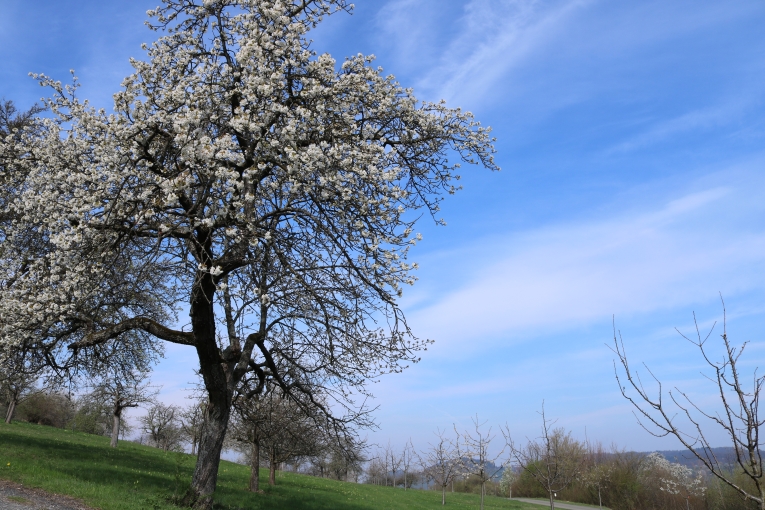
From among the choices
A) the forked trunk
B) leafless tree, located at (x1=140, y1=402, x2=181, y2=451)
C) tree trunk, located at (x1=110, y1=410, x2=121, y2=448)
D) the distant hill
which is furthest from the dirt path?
leafless tree, located at (x1=140, y1=402, x2=181, y2=451)

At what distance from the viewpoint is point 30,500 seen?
9.27 meters

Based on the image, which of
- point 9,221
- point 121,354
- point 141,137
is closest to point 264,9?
point 141,137

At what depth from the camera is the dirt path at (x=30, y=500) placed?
28.7 ft

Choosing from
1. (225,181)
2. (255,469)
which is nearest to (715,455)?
Result: (225,181)

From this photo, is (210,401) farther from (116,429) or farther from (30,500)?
(116,429)

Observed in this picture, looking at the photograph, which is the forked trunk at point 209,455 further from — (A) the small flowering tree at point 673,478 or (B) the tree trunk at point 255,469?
(A) the small flowering tree at point 673,478

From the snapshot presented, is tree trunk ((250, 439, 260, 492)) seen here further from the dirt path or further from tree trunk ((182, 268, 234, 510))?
the dirt path

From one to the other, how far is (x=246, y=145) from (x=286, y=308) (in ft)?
11.5

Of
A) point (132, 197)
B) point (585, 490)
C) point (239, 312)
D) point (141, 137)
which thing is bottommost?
point (585, 490)

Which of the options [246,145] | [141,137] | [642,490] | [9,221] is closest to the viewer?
[141,137]

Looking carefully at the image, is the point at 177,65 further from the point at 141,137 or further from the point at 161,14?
the point at 141,137

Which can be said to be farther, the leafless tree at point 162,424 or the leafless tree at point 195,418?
the leafless tree at point 162,424

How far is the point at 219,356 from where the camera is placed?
10781mm

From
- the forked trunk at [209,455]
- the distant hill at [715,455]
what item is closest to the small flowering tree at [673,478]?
the distant hill at [715,455]
